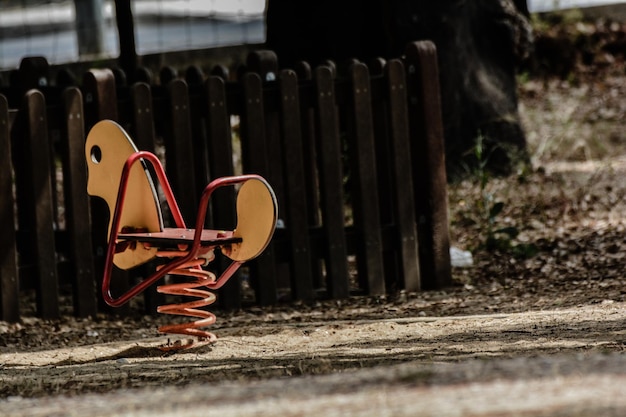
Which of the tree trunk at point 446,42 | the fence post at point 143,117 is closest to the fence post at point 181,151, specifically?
the fence post at point 143,117

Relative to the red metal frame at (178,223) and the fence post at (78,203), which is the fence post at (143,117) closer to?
the fence post at (78,203)

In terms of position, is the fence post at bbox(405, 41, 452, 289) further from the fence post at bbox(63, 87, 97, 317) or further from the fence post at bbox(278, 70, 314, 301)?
the fence post at bbox(63, 87, 97, 317)

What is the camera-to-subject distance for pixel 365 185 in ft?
23.4

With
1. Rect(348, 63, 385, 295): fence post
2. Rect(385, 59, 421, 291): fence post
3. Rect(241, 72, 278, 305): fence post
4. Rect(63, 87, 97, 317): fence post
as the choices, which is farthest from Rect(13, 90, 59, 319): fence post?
Rect(385, 59, 421, 291): fence post

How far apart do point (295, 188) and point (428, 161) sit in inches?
34.2

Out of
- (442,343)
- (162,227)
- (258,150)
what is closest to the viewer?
(442,343)

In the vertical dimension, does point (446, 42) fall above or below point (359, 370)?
above

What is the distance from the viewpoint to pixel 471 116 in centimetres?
1034

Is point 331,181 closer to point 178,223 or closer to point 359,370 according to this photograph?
point 178,223

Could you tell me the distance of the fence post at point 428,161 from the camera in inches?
283

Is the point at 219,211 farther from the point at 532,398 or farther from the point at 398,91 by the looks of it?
the point at 532,398

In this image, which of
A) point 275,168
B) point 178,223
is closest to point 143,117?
point 275,168

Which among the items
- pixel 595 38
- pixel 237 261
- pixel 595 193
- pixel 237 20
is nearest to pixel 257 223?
pixel 237 261

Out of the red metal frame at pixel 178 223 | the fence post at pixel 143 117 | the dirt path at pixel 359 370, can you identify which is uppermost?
the fence post at pixel 143 117
